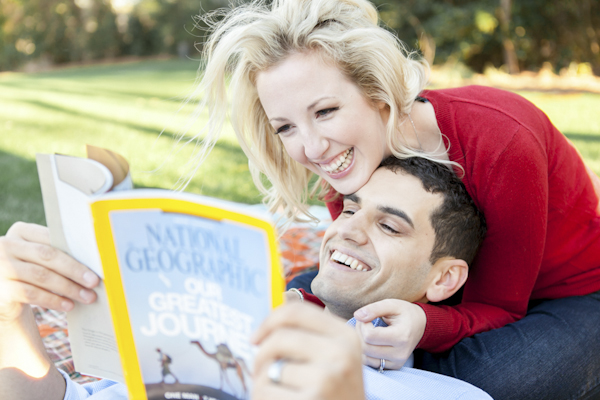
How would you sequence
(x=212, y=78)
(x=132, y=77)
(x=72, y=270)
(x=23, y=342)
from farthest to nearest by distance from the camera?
(x=132, y=77), (x=212, y=78), (x=23, y=342), (x=72, y=270)

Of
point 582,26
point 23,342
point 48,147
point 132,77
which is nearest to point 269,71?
point 23,342

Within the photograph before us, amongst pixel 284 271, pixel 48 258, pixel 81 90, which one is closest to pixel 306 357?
pixel 48 258

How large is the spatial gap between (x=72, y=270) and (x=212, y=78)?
128cm

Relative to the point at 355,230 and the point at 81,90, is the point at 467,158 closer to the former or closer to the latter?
the point at 355,230

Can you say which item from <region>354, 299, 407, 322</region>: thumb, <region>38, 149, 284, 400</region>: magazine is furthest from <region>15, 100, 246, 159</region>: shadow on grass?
<region>38, 149, 284, 400</region>: magazine

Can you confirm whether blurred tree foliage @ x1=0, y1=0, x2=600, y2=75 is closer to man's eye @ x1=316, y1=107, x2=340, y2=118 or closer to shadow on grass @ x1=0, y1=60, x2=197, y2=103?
shadow on grass @ x1=0, y1=60, x2=197, y2=103

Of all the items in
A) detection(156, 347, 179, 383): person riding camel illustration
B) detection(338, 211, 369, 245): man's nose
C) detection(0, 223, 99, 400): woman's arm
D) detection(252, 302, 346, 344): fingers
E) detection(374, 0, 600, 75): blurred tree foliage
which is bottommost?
detection(252, 302, 346, 344): fingers

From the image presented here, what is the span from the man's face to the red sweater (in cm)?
16

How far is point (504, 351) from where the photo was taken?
1881 mm

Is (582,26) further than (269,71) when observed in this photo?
Yes

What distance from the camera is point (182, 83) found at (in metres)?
13.8

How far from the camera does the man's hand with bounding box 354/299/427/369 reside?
5.31 feet

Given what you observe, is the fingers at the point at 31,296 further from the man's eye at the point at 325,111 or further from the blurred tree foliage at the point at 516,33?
the blurred tree foliage at the point at 516,33

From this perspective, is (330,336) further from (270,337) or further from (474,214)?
(474,214)
